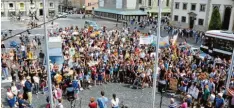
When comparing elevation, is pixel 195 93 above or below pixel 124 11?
below

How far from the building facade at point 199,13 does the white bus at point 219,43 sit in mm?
15746

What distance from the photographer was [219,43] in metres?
26.5

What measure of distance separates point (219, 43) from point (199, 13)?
21753 mm

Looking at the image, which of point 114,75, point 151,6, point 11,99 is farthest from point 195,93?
point 151,6

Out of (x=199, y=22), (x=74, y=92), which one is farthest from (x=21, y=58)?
(x=199, y=22)

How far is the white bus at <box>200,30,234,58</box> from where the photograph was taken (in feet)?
83.2

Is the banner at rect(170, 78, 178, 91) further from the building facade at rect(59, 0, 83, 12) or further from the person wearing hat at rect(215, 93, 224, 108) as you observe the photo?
the building facade at rect(59, 0, 83, 12)

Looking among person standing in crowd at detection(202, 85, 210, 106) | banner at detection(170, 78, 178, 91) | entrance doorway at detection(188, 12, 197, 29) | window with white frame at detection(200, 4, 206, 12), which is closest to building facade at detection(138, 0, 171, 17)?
entrance doorway at detection(188, 12, 197, 29)

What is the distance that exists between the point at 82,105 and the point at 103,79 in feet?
12.5

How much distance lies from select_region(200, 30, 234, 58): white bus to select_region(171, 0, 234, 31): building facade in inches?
620

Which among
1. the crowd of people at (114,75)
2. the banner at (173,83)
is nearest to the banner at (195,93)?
the crowd of people at (114,75)

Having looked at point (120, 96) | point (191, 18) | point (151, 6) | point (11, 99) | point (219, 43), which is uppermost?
point (151, 6)

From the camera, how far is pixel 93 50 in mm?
23594

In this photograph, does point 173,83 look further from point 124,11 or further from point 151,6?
point 151,6
